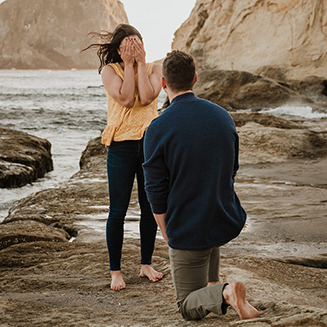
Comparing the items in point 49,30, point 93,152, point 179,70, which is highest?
point 49,30

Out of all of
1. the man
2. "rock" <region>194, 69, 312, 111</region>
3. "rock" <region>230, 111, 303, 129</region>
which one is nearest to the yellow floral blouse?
the man

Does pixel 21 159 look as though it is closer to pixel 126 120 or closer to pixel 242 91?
pixel 126 120

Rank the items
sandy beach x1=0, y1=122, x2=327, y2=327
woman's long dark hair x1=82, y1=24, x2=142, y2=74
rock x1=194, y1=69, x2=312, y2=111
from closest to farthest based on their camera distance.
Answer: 1. sandy beach x1=0, y1=122, x2=327, y2=327
2. woman's long dark hair x1=82, y1=24, x2=142, y2=74
3. rock x1=194, y1=69, x2=312, y2=111

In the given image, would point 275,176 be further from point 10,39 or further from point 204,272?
point 10,39

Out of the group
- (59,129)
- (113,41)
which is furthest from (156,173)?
(59,129)

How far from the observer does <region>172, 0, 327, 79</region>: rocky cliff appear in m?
22.4

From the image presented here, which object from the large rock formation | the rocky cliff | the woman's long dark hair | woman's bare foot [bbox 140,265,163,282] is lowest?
woman's bare foot [bbox 140,265,163,282]

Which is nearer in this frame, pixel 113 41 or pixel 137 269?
pixel 113 41

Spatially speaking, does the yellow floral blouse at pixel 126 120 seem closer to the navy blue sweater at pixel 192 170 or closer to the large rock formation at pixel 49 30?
the navy blue sweater at pixel 192 170

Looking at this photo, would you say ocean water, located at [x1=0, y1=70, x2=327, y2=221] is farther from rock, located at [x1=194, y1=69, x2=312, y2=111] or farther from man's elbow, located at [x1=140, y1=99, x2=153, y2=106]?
man's elbow, located at [x1=140, y1=99, x2=153, y2=106]

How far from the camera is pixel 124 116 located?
120 inches

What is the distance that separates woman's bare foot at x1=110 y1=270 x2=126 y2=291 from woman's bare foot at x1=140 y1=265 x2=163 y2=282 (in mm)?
168

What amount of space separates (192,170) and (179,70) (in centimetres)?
46

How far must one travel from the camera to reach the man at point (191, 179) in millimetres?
2125
